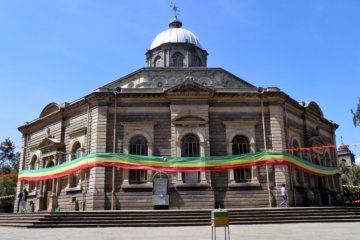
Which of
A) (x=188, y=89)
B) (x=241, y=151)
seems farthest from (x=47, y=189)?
(x=241, y=151)

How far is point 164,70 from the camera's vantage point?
2669 cm

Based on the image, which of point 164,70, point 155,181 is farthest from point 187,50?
point 155,181

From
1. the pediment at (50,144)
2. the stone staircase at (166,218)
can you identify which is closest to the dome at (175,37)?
the pediment at (50,144)

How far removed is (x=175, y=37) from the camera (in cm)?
3322

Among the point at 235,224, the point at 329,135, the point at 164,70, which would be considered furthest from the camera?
the point at 329,135

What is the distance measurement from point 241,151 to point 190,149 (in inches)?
132

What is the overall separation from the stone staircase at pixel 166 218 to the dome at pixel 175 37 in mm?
19947

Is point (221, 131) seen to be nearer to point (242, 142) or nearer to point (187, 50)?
point (242, 142)

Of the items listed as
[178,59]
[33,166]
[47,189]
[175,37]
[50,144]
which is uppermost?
[175,37]

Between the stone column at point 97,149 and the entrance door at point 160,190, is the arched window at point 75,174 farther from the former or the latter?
the entrance door at point 160,190

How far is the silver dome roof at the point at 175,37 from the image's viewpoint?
33062mm

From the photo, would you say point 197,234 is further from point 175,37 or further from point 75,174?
point 175,37

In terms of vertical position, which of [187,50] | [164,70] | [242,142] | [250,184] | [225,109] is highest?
[187,50]

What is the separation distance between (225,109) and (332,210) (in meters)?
8.81
